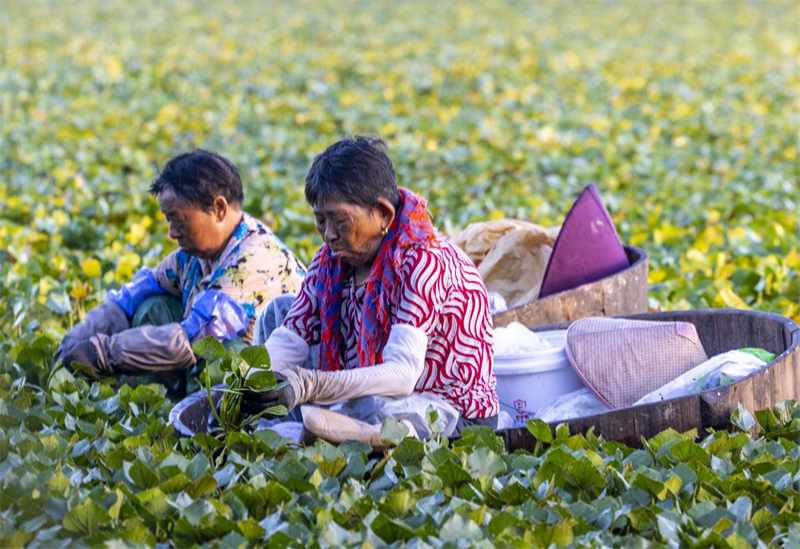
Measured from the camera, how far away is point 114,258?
5.16 meters

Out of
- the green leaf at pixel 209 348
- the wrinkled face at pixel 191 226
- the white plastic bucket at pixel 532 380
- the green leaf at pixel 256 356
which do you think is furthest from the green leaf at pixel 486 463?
the wrinkled face at pixel 191 226

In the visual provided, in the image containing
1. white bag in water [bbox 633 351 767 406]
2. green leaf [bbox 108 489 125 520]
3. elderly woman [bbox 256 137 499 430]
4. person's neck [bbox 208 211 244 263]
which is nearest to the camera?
green leaf [bbox 108 489 125 520]

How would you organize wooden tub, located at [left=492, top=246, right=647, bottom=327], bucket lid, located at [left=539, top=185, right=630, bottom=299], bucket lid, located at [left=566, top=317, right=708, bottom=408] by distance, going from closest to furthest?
bucket lid, located at [left=566, top=317, right=708, bottom=408] → wooden tub, located at [left=492, top=246, right=647, bottom=327] → bucket lid, located at [left=539, top=185, right=630, bottom=299]

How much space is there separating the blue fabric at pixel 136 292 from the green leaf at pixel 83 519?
1.68 meters

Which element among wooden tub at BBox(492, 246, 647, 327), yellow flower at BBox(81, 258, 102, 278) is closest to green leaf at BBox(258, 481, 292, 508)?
wooden tub at BBox(492, 246, 647, 327)

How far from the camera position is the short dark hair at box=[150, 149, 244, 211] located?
3504 millimetres

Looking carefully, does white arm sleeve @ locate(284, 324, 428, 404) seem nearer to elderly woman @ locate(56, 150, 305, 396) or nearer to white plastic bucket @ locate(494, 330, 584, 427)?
white plastic bucket @ locate(494, 330, 584, 427)

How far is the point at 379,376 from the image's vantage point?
2695 mm

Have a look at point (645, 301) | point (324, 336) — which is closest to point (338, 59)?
point (645, 301)

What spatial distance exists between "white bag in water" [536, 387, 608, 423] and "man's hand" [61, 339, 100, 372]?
1.34m

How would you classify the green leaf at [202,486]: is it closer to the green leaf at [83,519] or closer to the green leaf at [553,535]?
the green leaf at [83,519]

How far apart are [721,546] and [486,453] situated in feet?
1.86

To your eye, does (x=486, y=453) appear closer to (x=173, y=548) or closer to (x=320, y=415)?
(x=320, y=415)

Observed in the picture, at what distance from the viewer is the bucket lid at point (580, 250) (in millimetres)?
3990
